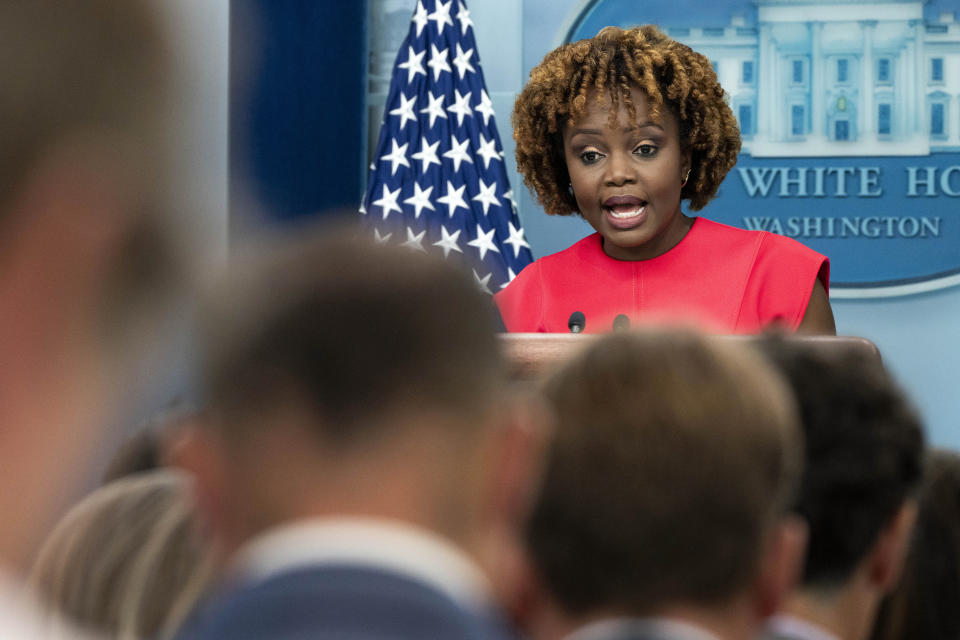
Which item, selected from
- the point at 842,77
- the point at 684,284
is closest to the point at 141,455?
the point at 684,284

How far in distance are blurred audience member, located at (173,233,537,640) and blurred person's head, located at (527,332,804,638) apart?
131 mm

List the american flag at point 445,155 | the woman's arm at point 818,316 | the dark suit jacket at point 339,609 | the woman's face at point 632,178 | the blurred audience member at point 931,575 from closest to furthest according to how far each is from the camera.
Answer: the dark suit jacket at point 339,609
the blurred audience member at point 931,575
the woman's arm at point 818,316
the woman's face at point 632,178
the american flag at point 445,155

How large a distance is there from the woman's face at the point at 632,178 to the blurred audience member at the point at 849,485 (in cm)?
141

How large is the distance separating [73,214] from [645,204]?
1.96 meters

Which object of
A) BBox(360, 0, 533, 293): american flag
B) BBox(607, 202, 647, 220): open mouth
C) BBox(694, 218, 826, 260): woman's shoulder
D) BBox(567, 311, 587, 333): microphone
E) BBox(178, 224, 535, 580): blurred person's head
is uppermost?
BBox(360, 0, 533, 293): american flag

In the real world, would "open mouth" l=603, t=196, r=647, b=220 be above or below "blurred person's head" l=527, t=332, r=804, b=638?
above

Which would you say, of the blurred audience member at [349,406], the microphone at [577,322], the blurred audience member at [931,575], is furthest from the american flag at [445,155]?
the blurred audience member at [349,406]

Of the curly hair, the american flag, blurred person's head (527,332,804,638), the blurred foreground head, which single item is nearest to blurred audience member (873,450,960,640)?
blurred person's head (527,332,804,638)

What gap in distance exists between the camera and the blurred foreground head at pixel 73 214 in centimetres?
49

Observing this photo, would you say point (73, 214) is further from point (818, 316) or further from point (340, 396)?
point (818, 316)

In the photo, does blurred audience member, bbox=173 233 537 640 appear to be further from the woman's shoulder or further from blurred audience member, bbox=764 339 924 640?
the woman's shoulder

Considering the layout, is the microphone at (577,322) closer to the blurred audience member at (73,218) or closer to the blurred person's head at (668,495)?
the blurred person's head at (668,495)

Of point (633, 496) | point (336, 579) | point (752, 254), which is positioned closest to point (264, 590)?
point (336, 579)

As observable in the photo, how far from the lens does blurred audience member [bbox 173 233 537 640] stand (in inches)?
21.8
